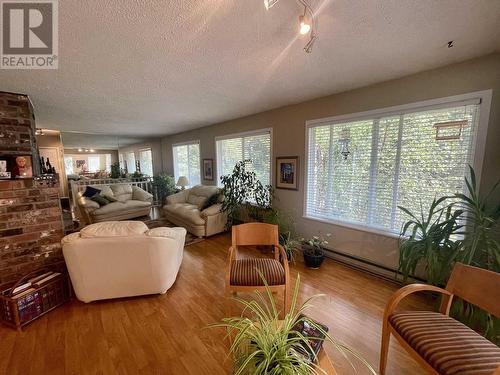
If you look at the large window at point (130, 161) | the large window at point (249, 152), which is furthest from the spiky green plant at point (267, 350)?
the large window at point (130, 161)

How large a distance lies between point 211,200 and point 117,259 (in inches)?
91.3

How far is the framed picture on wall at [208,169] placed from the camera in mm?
4978

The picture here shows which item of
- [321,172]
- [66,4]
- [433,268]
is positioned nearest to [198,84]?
[66,4]

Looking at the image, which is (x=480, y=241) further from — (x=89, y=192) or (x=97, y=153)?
(x=97, y=153)

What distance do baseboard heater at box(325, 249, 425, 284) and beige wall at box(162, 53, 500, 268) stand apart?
0.06 m

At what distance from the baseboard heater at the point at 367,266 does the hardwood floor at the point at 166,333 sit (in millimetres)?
100

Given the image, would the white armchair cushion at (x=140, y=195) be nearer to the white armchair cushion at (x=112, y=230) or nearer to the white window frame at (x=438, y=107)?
the white armchair cushion at (x=112, y=230)

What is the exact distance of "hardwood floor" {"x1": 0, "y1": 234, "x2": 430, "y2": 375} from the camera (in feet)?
4.62

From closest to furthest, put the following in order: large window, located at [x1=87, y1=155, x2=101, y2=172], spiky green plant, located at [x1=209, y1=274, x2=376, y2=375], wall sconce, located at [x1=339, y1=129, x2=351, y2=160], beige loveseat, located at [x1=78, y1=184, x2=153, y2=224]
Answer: spiky green plant, located at [x1=209, y1=274, x2=376, y2=375] → wall sconce, located at [x1=339, y1=129, x2=351, y2=160] → beige loveseat, located at [x1=78, y1=184, x2=153, y2=224] → large window, located at [x1=87, y1=155, x2=101, y2=172]

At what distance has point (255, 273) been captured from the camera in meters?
1.72

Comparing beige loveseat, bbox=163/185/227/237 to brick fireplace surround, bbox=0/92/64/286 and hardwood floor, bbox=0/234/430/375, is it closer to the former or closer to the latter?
hardwood floor, bbox=0/234/430/375

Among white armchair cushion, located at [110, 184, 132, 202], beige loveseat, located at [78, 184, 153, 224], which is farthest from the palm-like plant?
white armchair cushion, located at [110, 184, 132, 202]

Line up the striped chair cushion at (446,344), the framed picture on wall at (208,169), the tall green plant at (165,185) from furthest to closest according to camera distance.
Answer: the tall green plant at (165,185) < the framed picture on wall at (208,169) < the striped chair cushion at (446,344)

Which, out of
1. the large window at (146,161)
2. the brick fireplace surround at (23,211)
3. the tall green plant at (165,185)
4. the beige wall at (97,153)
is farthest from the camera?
the large window at (146,161)
